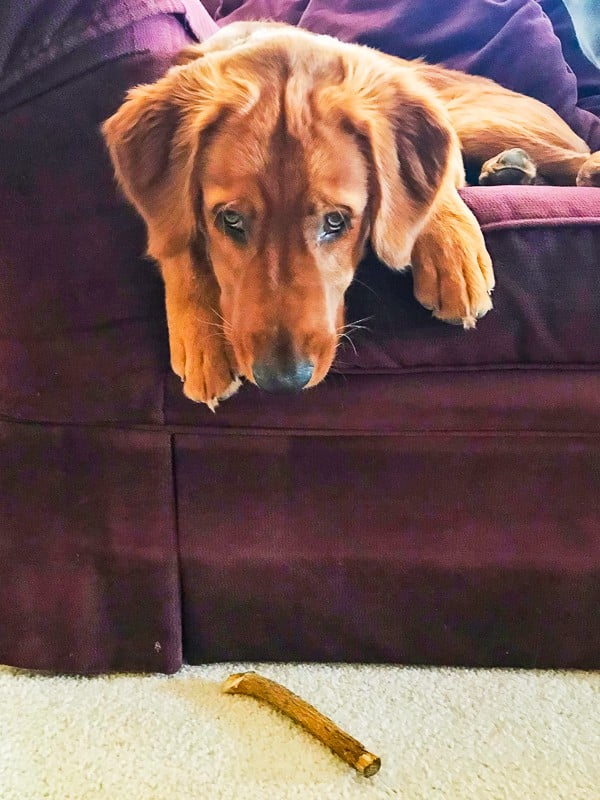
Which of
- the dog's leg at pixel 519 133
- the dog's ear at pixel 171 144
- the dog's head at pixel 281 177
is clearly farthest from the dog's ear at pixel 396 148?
the dog's leg at pixel 519 133

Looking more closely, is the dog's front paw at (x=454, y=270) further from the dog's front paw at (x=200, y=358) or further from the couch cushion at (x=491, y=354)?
the dog's front paw at (x=200, y=358)

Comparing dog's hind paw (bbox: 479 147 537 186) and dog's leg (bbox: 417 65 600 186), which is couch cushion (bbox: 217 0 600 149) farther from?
dog's hind paw (bbox: 479 147 537 186)

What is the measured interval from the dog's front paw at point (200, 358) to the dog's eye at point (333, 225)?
0.22m

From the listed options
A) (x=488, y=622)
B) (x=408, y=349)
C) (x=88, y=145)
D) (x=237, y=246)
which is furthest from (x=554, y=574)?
(x=88, y=145)

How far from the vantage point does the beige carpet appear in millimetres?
1204

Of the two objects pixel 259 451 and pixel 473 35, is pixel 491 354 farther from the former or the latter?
pixel 473 35

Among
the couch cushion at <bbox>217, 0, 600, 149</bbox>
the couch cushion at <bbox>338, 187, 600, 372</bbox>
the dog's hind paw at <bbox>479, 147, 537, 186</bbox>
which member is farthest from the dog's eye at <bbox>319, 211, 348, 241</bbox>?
the couch cushion at <bbox>217, 0, 600, 149</bbox>

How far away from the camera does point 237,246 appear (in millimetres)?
1166

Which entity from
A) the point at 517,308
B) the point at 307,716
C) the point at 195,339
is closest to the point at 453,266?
the point at 517,308

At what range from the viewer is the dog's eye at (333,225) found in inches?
45.4

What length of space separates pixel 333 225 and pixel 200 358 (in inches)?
10.9

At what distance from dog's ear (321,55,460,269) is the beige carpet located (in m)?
0.75

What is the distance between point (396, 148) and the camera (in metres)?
1.22

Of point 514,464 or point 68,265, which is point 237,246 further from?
point 514,464
